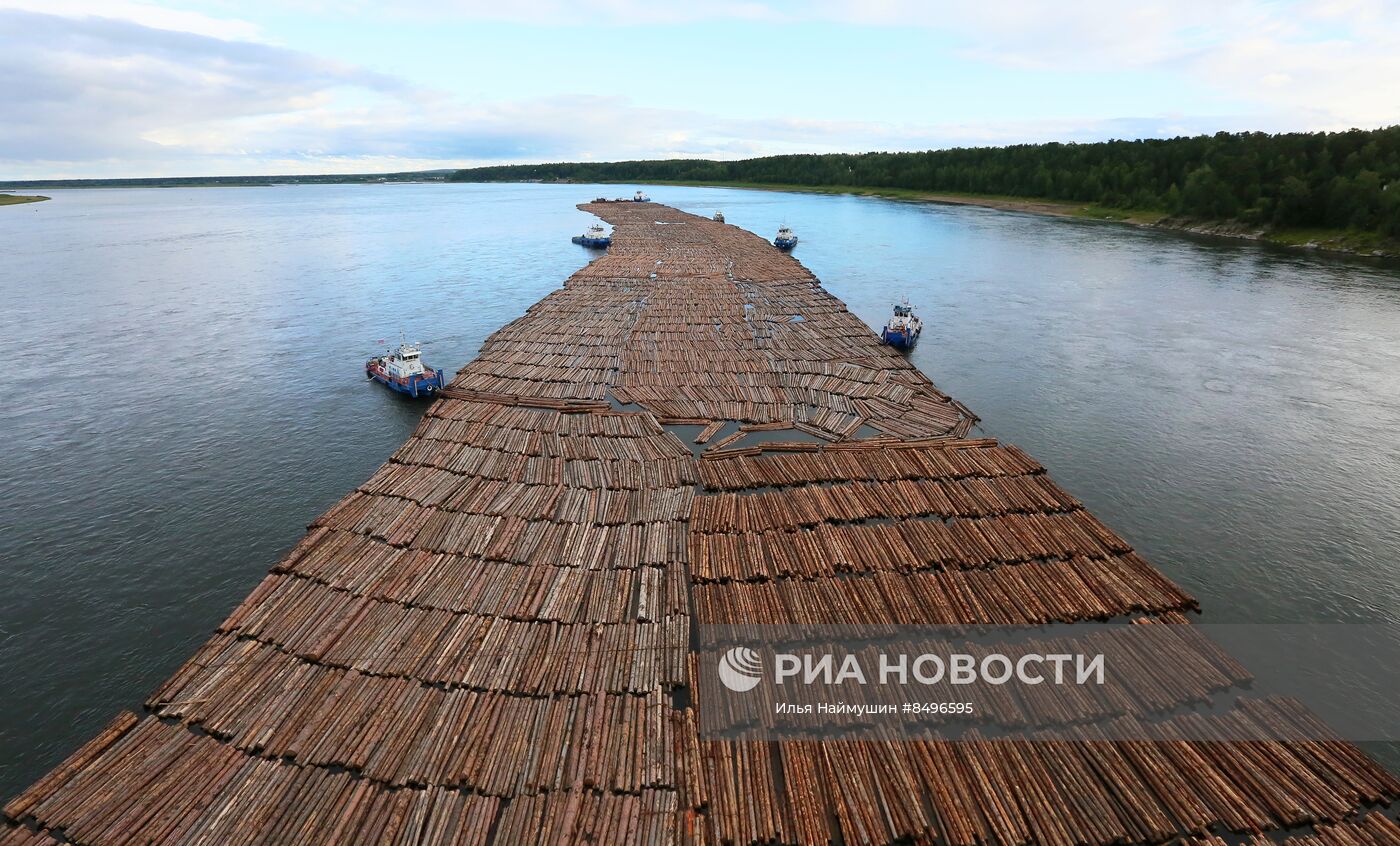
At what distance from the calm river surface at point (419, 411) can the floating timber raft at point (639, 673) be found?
17.9 feet

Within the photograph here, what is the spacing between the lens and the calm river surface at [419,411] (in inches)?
1353

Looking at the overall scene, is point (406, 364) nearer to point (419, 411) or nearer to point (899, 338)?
point (419, 411)

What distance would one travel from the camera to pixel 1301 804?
22.8 m

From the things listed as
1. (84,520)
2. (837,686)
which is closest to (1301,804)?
(837,686)

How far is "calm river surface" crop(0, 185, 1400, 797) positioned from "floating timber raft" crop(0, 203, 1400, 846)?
17.9ft

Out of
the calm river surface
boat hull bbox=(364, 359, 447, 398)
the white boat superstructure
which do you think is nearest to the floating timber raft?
the calm river surface

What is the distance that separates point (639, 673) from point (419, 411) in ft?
143

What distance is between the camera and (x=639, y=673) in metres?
27.7

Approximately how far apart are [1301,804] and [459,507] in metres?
42.1

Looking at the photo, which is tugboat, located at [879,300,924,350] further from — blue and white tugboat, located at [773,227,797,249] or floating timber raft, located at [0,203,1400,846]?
blue and white tugboat, located at [773,227,797,249]

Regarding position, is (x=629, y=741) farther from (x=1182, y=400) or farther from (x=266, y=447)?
(x=1182, y=400)

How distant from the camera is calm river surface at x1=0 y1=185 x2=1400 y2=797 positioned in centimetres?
3438

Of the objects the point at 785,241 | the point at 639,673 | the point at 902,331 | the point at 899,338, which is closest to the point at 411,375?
the point at 639,673

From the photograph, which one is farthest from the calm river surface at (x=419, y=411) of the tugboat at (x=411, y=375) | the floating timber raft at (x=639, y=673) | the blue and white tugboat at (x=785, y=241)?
the blue and white tugboat at (x=785, y=241)
